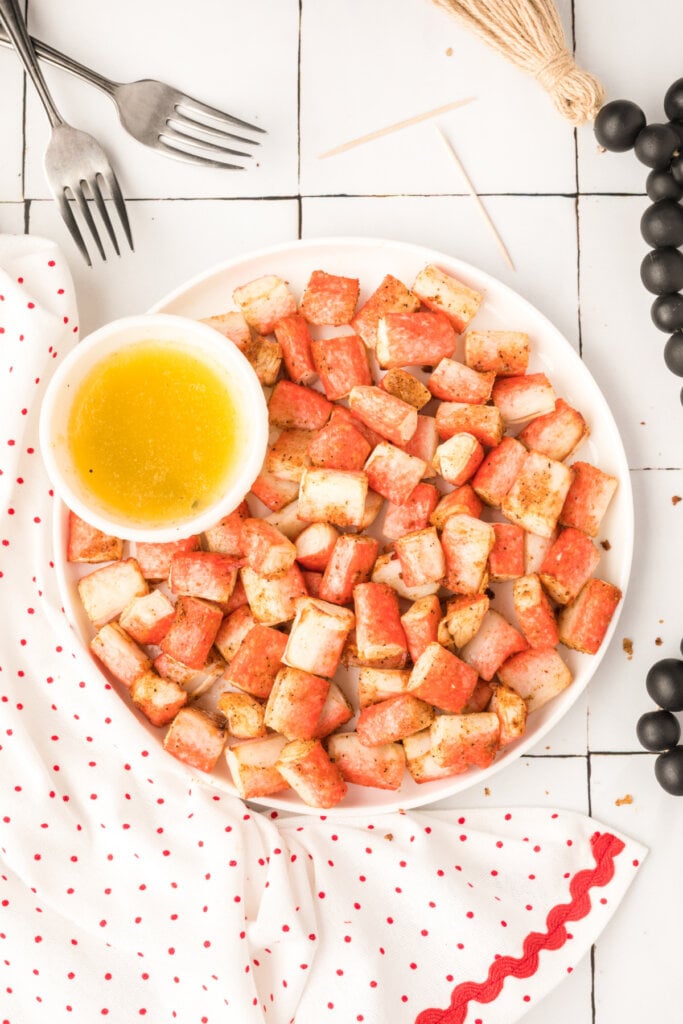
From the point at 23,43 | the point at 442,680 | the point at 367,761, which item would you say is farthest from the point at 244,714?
the point at 23,43

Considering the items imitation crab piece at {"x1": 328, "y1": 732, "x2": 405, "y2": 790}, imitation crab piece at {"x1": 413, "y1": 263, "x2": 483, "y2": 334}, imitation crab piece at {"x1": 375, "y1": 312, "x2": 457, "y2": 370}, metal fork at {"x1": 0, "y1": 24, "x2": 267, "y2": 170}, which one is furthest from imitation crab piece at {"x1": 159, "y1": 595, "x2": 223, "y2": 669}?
metal fork at {"x1": 0, "y1": 24, "x2": 267, "y2": 170}

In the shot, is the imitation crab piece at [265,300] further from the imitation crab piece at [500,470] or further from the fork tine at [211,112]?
the imitation crab piece at [500,470]

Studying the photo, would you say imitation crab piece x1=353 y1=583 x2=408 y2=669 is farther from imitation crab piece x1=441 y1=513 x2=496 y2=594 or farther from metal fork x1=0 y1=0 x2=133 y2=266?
metal fork x1=0 y1=0 x2=133 y2=266

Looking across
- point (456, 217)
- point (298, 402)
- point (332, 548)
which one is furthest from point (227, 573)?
point (456, 217)

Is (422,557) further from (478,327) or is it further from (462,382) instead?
(478,327)

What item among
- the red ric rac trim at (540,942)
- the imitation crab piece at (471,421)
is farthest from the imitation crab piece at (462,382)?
the red ric rac trim at (540,942)
